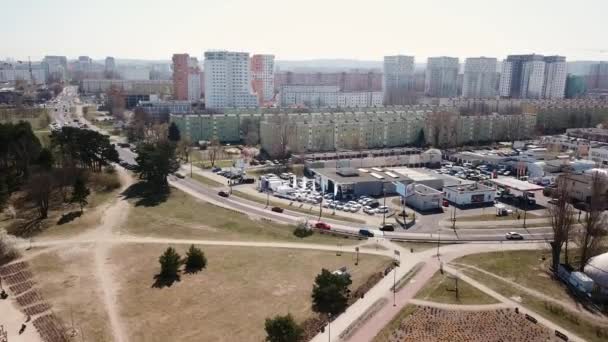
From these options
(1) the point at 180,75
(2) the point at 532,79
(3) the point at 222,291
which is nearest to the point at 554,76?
(2) the point at 532,79

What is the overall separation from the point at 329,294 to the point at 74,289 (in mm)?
18317

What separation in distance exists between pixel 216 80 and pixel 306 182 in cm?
7914

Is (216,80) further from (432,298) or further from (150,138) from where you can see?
(432,298)

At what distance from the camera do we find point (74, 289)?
1276 inches

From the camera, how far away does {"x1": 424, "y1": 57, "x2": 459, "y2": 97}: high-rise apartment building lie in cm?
18112

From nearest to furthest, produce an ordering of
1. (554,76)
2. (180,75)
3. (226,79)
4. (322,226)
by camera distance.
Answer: (322,226), (226,79), (180,75), (554,76)

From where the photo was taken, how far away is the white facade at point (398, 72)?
7082 inches

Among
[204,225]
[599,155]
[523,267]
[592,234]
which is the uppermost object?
[599,155]

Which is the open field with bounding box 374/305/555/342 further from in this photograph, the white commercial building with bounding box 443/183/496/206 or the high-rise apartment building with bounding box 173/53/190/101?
the high-rise apartment building with bounding box 173/53/190/101

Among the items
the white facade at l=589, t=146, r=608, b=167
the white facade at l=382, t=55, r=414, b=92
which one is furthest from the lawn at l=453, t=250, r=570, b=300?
the white facade at l=382, t=55, r=414, b=92

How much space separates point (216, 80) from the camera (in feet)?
431

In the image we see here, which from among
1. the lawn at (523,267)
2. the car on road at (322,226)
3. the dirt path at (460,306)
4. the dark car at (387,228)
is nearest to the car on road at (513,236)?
the lawn at (523,267)

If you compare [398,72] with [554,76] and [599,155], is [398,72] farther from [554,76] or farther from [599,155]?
[599,155]

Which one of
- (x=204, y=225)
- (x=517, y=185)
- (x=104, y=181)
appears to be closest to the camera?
(x=204, y=225)
